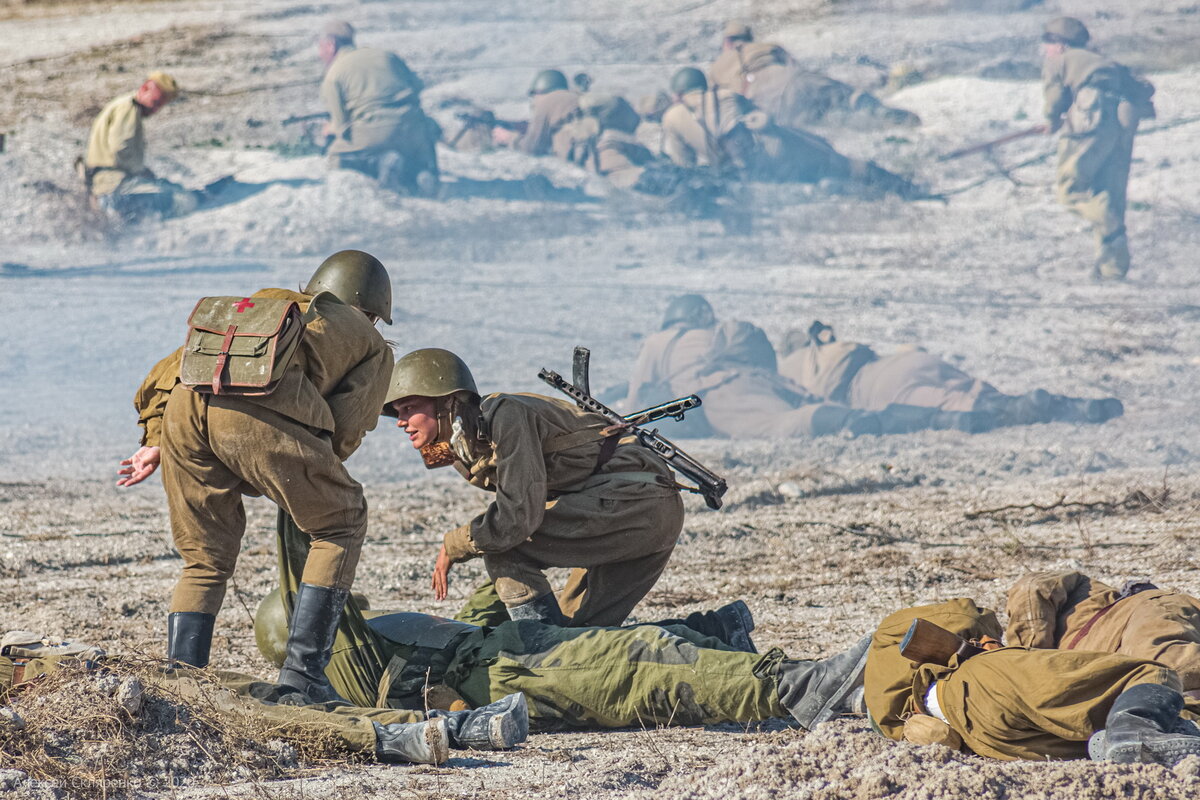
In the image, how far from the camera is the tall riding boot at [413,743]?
130 inches

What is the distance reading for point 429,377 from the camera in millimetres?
4219

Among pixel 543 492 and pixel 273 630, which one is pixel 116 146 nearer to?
pixel 273 630

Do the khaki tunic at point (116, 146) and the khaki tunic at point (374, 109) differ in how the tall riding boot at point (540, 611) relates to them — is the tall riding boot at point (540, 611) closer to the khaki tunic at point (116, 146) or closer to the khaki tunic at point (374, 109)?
the khaki tunic at point (116, 146)

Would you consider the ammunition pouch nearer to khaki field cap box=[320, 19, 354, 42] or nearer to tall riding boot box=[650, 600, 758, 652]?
tall riding boot box=[650, 600, 758, 652]

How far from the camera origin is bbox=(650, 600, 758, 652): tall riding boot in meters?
4.09

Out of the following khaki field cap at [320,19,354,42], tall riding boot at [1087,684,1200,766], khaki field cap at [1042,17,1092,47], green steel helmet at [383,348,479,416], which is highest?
khaki field cap at [320,19,354,42]

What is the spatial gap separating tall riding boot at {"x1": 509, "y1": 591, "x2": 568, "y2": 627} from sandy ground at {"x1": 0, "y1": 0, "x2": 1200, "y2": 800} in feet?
1.63

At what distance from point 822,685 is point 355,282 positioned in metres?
1.85

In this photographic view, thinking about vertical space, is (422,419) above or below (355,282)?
below

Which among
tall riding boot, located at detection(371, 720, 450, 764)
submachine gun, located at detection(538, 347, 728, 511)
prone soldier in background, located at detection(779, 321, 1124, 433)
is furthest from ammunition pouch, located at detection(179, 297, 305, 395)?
prone soldier in background, located at detection(779, 321, 1124, 433)

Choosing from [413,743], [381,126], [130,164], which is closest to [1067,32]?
[381,126]

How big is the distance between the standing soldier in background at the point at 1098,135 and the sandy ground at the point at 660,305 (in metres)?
0.30

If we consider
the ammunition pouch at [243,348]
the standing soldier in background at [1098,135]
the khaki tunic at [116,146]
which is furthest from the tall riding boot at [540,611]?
the standing soldier in background at [1098,135]

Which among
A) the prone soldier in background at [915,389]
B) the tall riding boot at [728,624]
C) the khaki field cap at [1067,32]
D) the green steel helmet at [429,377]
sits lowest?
the prone soldier in background at [915,389]
